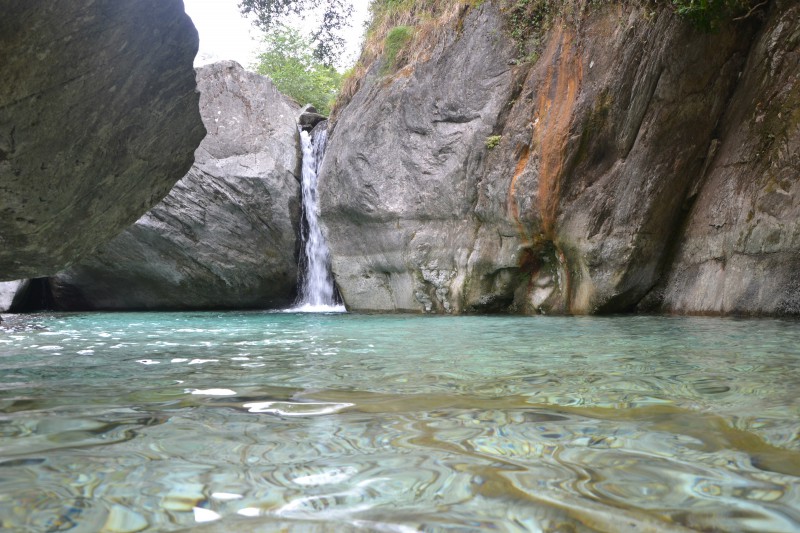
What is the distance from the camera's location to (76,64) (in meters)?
2.90

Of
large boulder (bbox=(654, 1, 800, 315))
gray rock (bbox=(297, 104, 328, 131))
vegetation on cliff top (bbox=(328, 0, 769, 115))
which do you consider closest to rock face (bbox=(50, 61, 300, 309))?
gray rock (bbox=(297, 104, 328, 131))

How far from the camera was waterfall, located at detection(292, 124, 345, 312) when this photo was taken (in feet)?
43.1

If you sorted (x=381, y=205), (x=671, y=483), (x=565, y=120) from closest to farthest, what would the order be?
(x=671, y=483) → (x=565, y=120) → (x=381, y=205)

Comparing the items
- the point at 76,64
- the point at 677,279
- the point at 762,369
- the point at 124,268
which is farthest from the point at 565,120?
the point at 124,268

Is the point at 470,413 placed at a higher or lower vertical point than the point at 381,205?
lower

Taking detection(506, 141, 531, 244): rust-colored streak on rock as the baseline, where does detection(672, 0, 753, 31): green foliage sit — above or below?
above

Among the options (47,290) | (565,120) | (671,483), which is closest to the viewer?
(671,483)

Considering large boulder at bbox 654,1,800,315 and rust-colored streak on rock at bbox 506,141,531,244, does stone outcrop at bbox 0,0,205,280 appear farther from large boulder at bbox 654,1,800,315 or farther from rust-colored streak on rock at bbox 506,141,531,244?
large boulder at bbox 654,1,800,315

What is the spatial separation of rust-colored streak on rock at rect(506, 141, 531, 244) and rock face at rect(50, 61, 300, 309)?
5949mm

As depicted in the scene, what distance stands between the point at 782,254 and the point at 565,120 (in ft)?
11.0

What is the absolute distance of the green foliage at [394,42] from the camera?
458 inches

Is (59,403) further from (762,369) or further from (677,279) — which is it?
(677,279)

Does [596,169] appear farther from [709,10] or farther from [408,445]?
[408,445]

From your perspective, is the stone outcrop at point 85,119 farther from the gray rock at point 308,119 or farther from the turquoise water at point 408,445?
the gray rock at point 308,119
